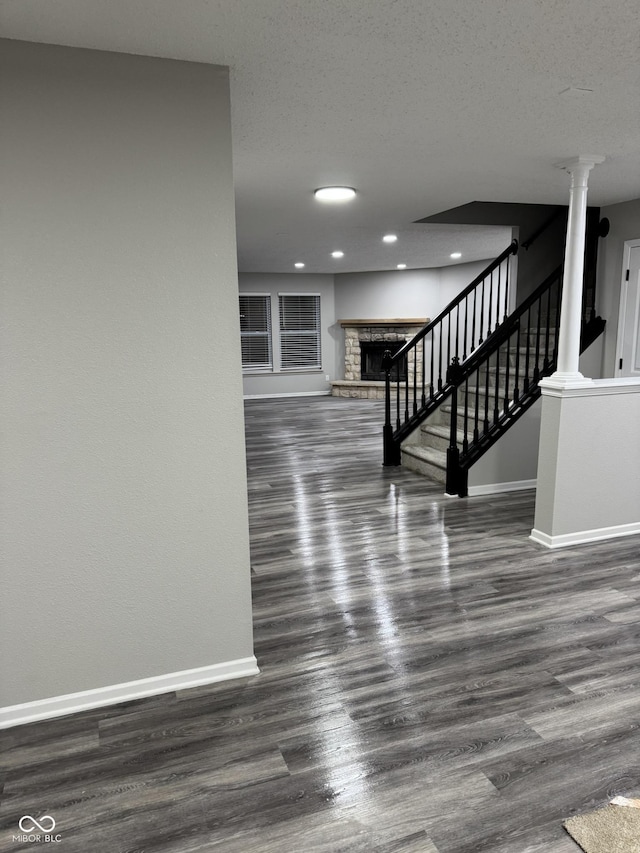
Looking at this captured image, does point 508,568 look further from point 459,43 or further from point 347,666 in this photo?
point 459,43

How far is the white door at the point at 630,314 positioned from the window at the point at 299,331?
743cm

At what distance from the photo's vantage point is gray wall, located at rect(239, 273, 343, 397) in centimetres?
1127

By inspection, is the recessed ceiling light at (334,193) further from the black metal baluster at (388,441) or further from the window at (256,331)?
the window at (256,331)

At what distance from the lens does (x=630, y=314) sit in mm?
4797

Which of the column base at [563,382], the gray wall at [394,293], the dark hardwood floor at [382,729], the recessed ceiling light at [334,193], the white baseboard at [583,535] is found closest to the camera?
the dark hardwood floor at [382,729]

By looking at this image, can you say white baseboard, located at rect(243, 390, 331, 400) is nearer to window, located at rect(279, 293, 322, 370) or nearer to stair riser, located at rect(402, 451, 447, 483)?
window, located at rect(279, 293, 322, 370)

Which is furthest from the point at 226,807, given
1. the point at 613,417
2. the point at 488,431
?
the point at 488,431

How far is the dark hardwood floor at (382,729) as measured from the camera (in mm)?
1725

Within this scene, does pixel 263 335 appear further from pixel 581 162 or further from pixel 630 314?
pixel 581 162

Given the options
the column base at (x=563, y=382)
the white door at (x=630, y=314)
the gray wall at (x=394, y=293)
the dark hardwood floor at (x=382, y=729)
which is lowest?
the dark hardwood floor at (x=382, y=729)

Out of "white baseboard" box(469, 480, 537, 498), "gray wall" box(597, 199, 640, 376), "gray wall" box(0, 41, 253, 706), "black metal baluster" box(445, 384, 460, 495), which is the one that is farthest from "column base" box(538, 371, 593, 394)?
"gray wall" box(0, 41, 253, 706)

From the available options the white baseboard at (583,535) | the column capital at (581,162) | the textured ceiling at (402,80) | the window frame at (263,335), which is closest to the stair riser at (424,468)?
the white baseboard at (583,535)

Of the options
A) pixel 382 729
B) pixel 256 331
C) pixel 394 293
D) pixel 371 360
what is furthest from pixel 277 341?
pixel 382 729

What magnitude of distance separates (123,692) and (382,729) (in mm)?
1020
